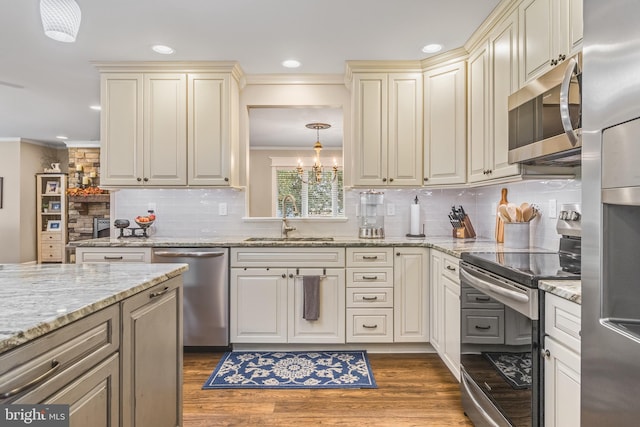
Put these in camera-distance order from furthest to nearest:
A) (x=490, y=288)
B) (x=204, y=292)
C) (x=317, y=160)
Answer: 1. (x=317, y=160)
2. (x=204, y=292)
3. (x=490, y=288)

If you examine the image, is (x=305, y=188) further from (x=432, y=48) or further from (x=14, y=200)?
(x=14, y=200)

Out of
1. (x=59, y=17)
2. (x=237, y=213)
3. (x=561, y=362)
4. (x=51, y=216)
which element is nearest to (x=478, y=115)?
(x=561, y=362)

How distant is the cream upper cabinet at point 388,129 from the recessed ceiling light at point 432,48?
0.26 m

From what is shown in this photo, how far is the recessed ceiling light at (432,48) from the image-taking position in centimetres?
290

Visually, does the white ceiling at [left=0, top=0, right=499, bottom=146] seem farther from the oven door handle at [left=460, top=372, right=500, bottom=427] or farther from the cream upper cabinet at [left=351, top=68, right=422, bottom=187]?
the oven door handle at [left=460, top=372, right=500, bottom=427]

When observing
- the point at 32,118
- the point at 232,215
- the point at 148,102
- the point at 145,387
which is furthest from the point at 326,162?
the point at 145,387

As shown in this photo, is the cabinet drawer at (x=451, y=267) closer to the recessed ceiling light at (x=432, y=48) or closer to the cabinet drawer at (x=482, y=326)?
the cabinet drawer at (x=482, y=326)

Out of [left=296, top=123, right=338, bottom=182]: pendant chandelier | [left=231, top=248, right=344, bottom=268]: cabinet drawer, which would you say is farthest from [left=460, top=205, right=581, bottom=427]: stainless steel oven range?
[left=296, top=123, right=338, bottom=182]: pendant chandelier

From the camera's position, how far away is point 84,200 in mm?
7113

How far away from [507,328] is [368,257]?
58.0 inches

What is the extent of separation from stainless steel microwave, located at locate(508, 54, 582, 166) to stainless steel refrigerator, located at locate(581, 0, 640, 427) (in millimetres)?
675

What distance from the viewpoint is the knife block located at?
10.8ft

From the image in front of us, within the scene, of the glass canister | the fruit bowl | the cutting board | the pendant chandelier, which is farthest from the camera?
the pendant chandelier

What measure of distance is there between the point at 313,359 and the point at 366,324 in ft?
1.63
